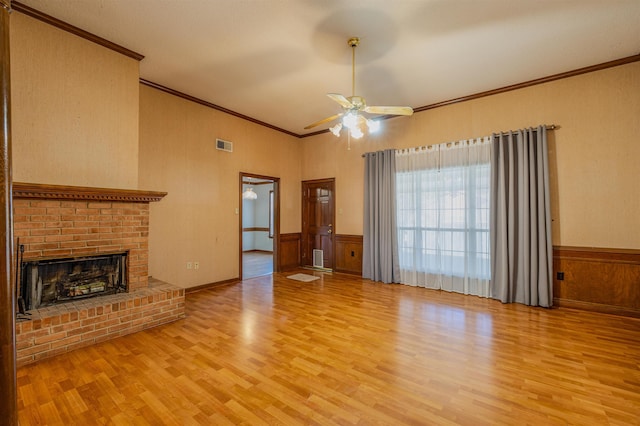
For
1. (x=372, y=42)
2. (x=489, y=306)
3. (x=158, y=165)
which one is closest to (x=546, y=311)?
(x=489, y=306)

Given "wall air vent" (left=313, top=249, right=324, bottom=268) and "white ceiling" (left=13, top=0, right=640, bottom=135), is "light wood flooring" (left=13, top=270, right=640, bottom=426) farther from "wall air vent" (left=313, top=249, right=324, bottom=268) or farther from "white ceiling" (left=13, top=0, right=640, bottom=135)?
"white ceiling" (left=13, top=0, right=640, bottom=135)

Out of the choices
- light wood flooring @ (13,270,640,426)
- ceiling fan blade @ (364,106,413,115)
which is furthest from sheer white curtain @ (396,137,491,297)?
ceiling fan blade @ (364,106,413,115)

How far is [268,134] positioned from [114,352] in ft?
15.3

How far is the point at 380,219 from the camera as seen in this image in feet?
18.0

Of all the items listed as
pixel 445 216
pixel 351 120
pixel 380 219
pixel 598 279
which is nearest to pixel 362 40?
pixel 351 120

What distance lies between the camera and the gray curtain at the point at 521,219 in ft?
13.0

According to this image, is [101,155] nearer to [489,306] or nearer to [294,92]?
[294,92]

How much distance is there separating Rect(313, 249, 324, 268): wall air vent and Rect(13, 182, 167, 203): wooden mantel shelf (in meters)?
3.88

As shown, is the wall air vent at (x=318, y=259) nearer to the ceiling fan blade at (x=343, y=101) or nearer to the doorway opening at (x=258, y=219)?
the doorway opening at (x=258, y=219)

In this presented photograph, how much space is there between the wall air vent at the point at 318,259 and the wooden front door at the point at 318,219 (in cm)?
5

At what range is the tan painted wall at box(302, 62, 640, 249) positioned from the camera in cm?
360

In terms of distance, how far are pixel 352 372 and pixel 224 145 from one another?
4.38 m

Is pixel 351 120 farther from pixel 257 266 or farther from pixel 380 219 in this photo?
pixel 257 266

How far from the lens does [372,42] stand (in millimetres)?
3215
